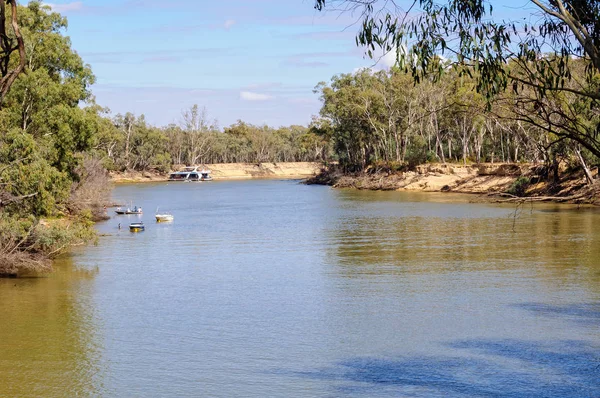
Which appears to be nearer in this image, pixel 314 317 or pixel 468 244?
pixel 314 317

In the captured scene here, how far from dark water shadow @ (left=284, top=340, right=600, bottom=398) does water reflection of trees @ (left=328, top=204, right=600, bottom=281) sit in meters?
8.01

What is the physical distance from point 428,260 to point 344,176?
187 ft

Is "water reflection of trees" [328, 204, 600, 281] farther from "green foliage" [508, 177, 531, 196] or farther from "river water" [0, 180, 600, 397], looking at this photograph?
"green foliage" [508, 177, 531, 196]

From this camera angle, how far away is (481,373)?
1373 centimetres

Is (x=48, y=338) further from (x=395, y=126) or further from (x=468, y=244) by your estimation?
(x=395, y=126)

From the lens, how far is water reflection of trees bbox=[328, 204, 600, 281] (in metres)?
24.9

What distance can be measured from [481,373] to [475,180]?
4856cm

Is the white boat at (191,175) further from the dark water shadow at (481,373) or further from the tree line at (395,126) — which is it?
the dark water shadow at (481,373)

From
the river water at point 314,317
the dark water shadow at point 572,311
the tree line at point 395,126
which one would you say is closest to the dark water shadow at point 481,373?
the river water at point 314,317

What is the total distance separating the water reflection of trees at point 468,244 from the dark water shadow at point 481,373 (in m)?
8.01

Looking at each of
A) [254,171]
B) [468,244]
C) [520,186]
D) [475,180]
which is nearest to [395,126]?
[475,180]

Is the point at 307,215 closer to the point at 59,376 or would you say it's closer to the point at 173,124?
the point at 59,376

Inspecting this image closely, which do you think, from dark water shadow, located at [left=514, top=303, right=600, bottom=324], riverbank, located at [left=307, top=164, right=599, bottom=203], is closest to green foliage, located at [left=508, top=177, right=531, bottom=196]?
riverbank, located at [left=307, top=164, right=599, bottom=203]

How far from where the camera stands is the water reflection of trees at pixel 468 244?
24891 millimetres
